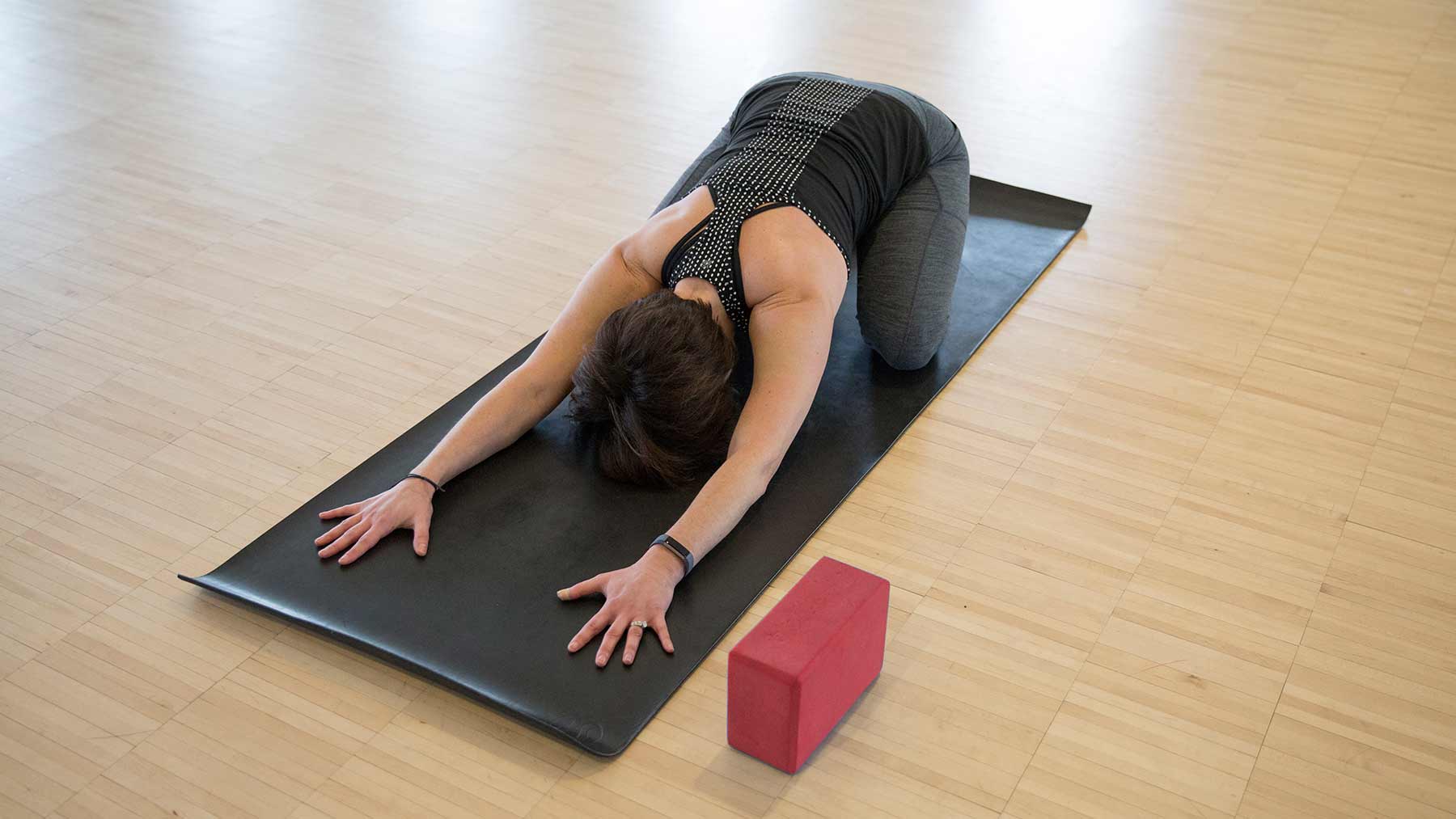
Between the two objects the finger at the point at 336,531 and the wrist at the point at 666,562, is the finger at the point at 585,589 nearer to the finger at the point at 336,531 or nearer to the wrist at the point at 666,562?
the wrist at the point at 666,562

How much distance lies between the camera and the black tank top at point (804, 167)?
2.17 m

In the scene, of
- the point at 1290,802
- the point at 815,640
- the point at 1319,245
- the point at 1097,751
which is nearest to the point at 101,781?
the point at 815,640

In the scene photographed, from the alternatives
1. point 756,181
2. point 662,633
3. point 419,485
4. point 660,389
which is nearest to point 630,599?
point 662,633

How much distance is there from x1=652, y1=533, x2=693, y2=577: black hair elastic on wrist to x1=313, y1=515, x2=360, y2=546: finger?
52 centimetres

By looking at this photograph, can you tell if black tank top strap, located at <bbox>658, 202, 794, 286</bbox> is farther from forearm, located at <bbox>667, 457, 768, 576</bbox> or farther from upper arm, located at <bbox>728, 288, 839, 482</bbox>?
forearm, located at <bbox>667, 457, 768, 576</bbox>

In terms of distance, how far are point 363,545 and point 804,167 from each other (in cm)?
102

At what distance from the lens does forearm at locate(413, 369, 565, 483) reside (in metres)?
2.08

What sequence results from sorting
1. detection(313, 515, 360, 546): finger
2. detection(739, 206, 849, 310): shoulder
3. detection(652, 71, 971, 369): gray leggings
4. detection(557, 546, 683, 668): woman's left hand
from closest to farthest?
detection(557, 546, 683, 668): woman's left hand → detection(313, 515, 360, 546): finger → detection(739, 206, 849, 310): shoulder → detection(652, 71, 971, 369): gray leggings

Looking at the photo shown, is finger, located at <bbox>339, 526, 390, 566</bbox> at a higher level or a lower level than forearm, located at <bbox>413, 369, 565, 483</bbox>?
lower

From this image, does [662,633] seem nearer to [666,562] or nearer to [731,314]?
[666,562]

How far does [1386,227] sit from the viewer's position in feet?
9.98

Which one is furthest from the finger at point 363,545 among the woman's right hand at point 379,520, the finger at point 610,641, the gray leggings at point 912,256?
the gray leggings at point 912,256

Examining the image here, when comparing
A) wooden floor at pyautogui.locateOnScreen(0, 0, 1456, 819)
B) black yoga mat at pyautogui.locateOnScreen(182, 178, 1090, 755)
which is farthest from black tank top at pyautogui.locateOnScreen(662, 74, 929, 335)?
wooden floor at pyautogui.locateOnScreen(0, 0, 1456, 819)

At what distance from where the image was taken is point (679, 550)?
1876 millimetres
